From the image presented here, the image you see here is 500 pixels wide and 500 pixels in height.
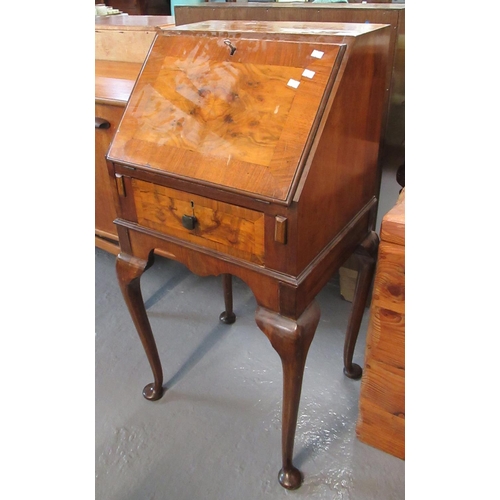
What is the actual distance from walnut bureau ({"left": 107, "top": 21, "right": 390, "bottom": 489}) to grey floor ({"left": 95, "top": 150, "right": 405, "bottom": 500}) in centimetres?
22

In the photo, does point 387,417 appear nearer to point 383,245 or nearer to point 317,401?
point 317,401

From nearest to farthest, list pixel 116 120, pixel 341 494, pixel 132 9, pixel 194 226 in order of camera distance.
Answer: pixel 194 226
pixel 341 494
pixel 116 120
pixel 132 9

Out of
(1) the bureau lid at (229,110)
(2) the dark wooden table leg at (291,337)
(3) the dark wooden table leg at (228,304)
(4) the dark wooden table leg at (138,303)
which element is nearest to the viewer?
(1) the bureau lid at (229,110)

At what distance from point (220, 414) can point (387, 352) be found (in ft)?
1.88

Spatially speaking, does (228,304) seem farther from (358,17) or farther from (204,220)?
(358,17)

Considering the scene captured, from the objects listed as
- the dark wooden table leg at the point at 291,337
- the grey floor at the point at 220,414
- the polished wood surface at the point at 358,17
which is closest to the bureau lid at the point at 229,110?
the dark wooden table leg at the point at 291,337

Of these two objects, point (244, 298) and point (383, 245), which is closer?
point (383, 245)

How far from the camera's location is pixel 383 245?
3.28 feet

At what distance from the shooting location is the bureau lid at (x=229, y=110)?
0.83m

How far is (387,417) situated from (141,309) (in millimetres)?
748

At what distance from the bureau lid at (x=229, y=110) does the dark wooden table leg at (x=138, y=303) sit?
28 cm

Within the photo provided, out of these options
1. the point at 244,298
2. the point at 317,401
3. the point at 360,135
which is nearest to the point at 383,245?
the point at 360,135

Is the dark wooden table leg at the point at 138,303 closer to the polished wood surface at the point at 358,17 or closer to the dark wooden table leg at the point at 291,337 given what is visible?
the dark wooden table leg at the point at 291,337

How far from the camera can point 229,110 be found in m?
0.91
